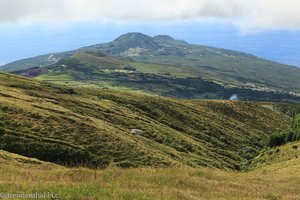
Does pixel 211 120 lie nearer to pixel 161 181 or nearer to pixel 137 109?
pixel 137 109

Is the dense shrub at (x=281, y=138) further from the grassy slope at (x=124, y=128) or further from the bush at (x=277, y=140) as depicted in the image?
the grassy slope at (x=124, y=128)

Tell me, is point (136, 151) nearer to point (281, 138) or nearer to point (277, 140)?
point (277, 140)

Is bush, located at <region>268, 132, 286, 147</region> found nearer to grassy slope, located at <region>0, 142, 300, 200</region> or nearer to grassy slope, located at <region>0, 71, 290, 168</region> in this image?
grassy slope, located at <region>0, 71, 290, 168</region>

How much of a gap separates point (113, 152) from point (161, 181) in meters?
41.9

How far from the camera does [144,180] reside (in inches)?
903

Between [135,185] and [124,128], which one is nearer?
[135,185]

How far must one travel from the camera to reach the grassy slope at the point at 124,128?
2375 inches

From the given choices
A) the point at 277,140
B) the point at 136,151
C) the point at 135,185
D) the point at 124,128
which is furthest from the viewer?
→ the point at 277,140

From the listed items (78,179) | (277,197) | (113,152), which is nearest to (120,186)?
(78,179)

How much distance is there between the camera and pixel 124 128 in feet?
317

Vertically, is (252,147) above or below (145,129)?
below

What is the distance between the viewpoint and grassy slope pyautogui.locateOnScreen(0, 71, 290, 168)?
6031cm

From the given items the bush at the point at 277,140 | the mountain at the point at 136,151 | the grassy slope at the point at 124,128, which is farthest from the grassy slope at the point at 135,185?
the bush at the point at 277,140

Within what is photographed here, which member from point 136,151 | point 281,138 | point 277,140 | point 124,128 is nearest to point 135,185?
point 136,151
